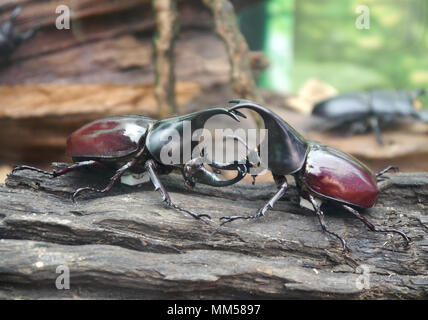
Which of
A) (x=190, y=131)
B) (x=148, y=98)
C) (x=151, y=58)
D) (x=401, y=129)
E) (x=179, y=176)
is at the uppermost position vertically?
(x=151, y=58)

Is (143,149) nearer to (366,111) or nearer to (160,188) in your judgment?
(160,188)

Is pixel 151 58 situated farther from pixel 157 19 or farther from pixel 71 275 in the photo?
pixel 71 275

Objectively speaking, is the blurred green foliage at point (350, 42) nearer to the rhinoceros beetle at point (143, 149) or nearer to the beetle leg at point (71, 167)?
the rhinoceros beetle at point (143, 149)

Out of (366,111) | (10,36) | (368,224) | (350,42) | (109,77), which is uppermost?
(350,42)

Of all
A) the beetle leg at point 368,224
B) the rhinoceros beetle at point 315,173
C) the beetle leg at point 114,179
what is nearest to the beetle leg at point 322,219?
the rhinoceros beetle at point 315,173
